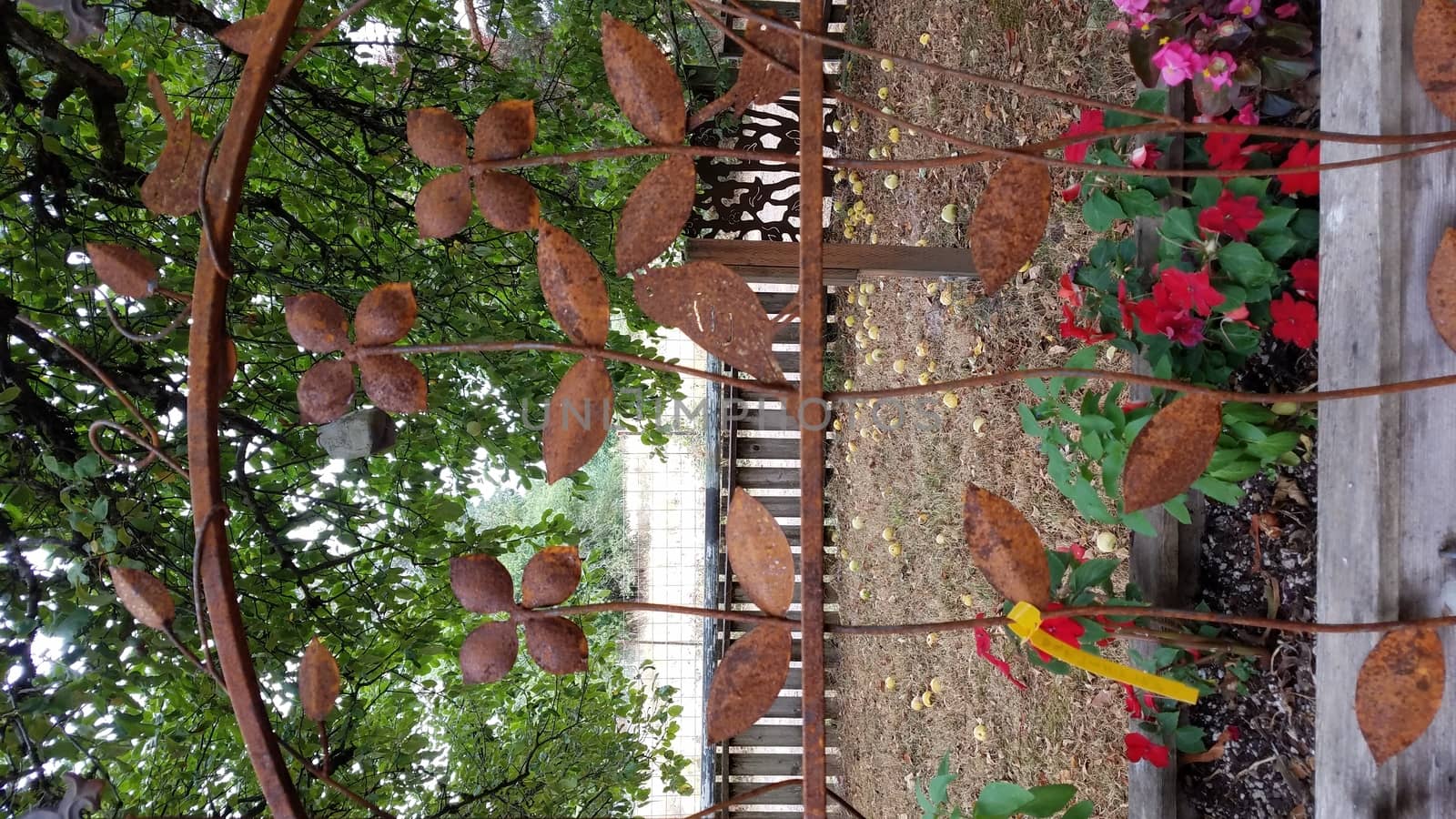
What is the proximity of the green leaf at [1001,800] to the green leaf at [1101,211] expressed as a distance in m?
0.94

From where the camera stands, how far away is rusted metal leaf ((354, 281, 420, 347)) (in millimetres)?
833

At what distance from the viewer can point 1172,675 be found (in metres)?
1.56

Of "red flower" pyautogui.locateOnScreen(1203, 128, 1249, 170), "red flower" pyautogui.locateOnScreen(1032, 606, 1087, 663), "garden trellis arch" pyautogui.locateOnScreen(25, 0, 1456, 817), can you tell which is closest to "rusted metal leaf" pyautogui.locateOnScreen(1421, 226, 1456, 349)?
"garden trellis arch" pyautogui.locateOnScreen(25, 0, 1456, 817)

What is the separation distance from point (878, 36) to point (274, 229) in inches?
109

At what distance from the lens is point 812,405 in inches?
30.5

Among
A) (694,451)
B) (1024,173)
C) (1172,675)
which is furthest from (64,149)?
(694,451)

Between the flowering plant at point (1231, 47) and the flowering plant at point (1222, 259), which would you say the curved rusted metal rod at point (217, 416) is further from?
the flowering plant at point (1231, 47)

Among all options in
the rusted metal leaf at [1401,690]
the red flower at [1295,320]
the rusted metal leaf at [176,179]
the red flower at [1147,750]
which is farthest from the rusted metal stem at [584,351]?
the red flower at [1147,750]

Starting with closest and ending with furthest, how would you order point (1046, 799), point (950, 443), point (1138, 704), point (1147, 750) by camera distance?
point (1046, 799) → point (1147, 750) → point (1138, 704) → point (950, 443)

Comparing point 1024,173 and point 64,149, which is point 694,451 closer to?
point 64,149

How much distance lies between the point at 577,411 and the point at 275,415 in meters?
2.01

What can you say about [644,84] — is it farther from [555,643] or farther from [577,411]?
[555,643]

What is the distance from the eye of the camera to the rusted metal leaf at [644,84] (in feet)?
2.53

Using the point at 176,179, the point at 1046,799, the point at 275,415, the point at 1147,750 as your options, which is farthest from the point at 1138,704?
the point at 275,415
